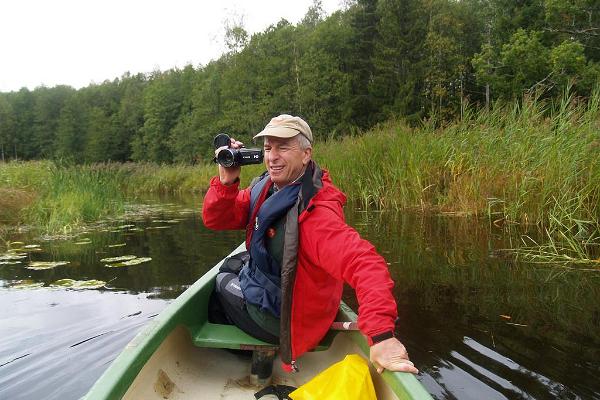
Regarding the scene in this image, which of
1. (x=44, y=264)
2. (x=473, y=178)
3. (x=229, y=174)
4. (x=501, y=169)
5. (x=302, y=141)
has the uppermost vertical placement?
(x=302, y=141)

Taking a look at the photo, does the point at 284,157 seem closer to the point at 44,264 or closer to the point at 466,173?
the point at 44,264

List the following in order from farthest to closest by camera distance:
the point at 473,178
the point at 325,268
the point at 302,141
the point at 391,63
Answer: the point at 391,63, the point at 473,178, the point at 302,141, the point at 325,268

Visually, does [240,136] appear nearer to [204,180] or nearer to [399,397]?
[204,180]

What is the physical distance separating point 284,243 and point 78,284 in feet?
11.5

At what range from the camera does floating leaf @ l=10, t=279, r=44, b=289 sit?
4.57 meters

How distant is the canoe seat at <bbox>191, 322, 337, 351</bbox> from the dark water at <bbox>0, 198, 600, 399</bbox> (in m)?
0.67

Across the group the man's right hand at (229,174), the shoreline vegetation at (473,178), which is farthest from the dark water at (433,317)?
the man's right hand at (229,174)

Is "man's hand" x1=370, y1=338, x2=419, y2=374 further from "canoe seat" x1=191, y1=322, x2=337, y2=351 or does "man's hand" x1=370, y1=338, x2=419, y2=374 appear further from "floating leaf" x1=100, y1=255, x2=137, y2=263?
"floating leaf" x1=100, y1=255, x2=137, y2=263

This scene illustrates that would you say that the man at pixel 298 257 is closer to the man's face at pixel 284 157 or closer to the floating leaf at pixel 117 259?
the man's face at pixel 284 157

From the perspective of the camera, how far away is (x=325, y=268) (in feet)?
6.29

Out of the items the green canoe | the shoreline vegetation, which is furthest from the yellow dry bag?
the shoreline vegetation

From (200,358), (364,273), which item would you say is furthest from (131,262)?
(364,273)

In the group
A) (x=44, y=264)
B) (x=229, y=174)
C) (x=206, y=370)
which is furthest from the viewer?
(x=44, y=264)

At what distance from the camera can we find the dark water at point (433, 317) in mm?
2588
